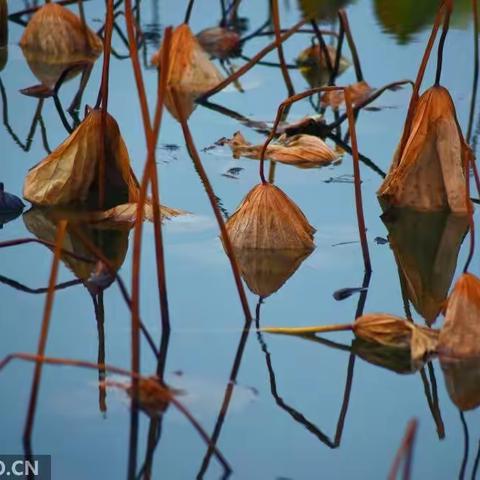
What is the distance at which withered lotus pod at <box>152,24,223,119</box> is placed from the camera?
1.71 meters

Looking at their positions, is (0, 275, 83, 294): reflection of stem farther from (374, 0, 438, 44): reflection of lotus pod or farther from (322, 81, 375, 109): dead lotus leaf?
(374, 0, 438, 44): reflection of lotus pod

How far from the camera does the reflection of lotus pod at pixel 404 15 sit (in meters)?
2.08

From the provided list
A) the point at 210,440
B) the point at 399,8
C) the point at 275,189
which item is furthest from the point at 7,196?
the point at 399,8

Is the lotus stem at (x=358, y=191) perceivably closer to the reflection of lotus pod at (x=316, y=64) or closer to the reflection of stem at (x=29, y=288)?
the reflection of stem at (x=29, y=288)

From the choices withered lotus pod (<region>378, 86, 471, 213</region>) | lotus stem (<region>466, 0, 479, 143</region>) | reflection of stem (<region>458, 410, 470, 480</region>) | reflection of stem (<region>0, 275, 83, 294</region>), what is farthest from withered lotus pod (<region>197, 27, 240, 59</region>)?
reflection of stem (<region>458, 410, 470, 480</region>)

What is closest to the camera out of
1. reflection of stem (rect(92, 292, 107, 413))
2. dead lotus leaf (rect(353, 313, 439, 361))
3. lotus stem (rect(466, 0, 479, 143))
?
reflection of stem (rect(92, 292, 107, 413))

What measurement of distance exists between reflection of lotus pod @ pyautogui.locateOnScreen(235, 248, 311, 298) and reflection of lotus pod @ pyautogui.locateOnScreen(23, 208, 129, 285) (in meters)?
0.12

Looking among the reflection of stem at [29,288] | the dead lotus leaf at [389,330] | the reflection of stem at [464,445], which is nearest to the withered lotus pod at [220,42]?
the reflection of stem at [29,288]

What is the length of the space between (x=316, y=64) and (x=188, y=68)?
0.26 meters

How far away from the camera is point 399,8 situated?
7.27 feet

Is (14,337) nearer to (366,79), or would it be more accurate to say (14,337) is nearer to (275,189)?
(275,189)

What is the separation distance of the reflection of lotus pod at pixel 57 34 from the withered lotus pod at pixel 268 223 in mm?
840

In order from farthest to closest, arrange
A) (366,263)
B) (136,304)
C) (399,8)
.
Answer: (399,8) → (366,263) → (136,304)

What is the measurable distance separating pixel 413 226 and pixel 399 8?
43.0 inches
